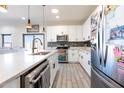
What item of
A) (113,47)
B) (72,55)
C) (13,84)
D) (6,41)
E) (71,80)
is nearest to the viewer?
(13,84)

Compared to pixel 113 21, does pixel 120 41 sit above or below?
below

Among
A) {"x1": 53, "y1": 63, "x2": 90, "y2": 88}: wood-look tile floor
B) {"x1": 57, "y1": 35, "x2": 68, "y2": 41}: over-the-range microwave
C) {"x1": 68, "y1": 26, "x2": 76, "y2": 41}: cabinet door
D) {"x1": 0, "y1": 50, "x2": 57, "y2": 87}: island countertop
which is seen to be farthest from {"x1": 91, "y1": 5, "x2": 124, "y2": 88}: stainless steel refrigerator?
{"x1": 68, "y1": 26, "x2": 76, "y2": 41}: cabinet door

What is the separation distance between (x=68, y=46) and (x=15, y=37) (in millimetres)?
3312

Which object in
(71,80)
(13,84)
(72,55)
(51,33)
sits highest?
(51,33)

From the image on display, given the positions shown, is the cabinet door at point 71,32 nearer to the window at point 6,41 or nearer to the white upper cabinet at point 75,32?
the white upper cabinet at point 75,32

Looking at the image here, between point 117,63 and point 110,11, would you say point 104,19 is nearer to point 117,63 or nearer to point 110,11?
point 110,11

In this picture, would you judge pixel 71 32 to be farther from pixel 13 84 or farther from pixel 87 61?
pixel 13 84

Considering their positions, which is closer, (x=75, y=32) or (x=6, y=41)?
(x=75, y=32)

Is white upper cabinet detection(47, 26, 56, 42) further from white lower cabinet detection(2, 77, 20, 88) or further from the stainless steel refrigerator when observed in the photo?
white lower cabinet detection(2, 77, 20, 88)

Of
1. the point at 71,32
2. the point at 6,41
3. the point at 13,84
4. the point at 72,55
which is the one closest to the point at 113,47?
the point at 13,84

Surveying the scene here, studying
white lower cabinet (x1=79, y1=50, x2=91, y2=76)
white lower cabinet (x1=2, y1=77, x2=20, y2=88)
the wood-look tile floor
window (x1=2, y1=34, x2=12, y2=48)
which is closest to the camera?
white lower cabinet (x1=2, y1=77, x2=20, y2=88)

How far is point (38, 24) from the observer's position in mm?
9734

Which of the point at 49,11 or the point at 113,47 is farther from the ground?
the point at 49,11
